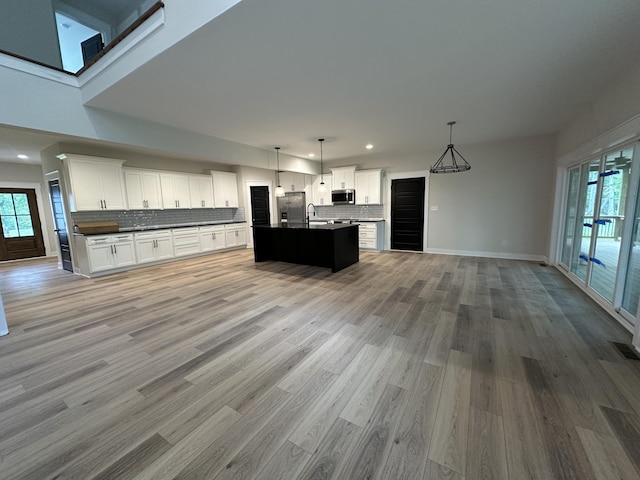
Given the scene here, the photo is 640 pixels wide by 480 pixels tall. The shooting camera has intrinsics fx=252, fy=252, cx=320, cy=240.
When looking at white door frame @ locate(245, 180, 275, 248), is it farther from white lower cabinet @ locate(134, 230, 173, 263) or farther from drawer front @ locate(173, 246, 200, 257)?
white lower cabinet @ locate(134, 230, 173, 263)

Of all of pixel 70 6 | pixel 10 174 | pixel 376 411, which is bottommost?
pixel 376 411

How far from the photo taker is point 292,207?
9008 millimetres

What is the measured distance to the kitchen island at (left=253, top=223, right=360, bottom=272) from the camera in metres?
5.04

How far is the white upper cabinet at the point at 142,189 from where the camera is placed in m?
5.64

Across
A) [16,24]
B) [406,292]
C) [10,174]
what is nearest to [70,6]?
[16,24]

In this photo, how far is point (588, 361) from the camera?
2.11m

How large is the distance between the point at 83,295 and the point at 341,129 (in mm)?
5163

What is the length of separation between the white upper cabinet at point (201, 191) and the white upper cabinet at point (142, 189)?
81cm

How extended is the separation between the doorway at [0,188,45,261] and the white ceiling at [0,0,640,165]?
6.07 m

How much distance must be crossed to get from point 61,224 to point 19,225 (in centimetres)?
303

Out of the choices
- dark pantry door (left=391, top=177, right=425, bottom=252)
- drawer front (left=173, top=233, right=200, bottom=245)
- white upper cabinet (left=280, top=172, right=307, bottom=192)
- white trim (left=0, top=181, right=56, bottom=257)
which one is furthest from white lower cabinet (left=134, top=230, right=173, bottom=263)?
dark pantry door (left=391, top=177, right=425, bottom=252)

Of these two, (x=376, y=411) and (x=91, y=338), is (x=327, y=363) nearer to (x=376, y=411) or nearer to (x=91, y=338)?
(x=376, y=411)

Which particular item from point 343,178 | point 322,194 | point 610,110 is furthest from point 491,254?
point 322,194

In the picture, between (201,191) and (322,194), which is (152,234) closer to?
(201,191)
